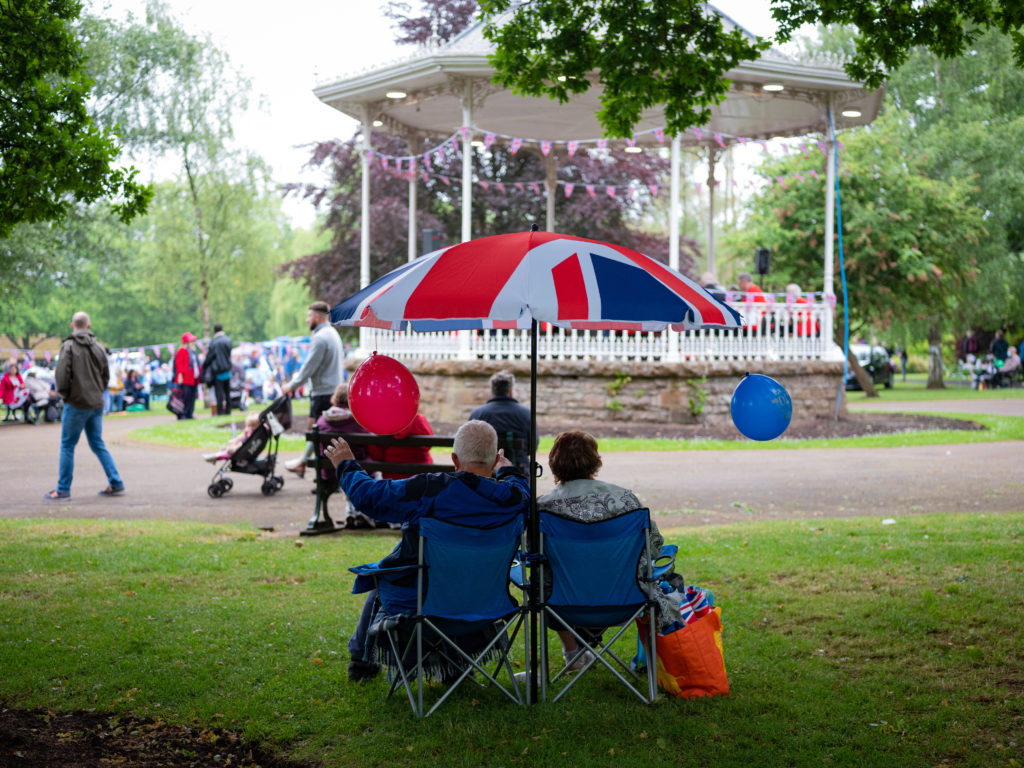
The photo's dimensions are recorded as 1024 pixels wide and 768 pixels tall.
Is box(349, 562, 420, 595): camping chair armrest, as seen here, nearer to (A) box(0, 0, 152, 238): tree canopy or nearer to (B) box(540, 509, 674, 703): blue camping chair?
(B) box(540, 509, 674, 703): blue camping chair

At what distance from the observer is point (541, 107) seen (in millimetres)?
20344

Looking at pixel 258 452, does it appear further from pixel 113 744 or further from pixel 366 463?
pixel 113 744

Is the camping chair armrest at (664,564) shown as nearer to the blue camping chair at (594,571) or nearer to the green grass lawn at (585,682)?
the blue camping chair at (594,571)

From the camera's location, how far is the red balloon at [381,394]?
5027mm

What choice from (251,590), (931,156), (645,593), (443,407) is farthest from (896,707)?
(931,156)

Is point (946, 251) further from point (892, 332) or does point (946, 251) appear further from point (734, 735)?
point (734, 735)

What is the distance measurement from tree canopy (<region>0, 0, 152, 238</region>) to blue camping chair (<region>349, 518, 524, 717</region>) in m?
4.02

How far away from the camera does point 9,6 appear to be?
6.39m

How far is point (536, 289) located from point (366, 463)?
4.19m

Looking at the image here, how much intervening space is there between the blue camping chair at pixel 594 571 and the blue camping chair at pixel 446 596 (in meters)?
0.17

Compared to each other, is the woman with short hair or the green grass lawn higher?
the woman with short hair

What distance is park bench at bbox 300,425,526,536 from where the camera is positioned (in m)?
7.61

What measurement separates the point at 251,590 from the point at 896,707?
12.9 ft

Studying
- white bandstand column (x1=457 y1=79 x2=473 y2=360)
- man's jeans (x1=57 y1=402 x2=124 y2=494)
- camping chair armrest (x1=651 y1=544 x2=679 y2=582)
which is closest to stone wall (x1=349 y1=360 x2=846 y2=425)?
white bandstand column (x1=457 y1=79 x2=473 y2=360)
